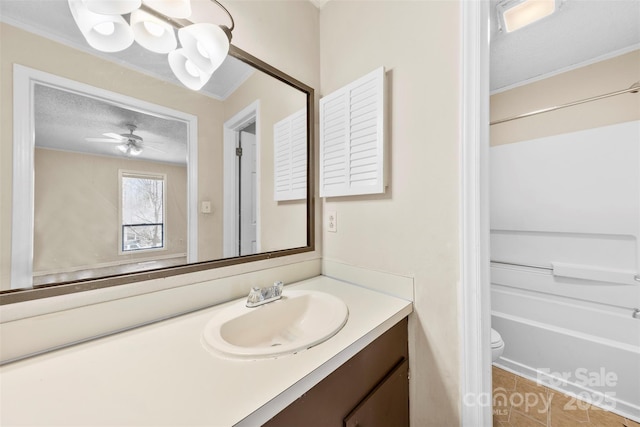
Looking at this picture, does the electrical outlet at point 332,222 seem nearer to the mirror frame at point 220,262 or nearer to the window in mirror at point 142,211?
the mirror frame at point 220,262

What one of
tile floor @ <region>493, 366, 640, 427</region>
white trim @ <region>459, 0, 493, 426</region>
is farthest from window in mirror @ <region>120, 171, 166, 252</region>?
tile floor @ <region>493, 366, 640, 427</region>

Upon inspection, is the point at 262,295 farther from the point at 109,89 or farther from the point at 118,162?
the point at 109,89

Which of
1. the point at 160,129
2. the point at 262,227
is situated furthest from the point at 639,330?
the point at 160,129

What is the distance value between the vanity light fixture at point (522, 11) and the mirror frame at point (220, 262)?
1093 millimetres

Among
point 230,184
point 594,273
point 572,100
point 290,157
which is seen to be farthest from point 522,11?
point 230,184

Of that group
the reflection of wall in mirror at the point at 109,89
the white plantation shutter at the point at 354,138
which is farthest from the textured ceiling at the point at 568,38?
the reflection of wall in mirror at the point at 109,89

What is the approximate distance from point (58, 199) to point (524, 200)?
2.56 m

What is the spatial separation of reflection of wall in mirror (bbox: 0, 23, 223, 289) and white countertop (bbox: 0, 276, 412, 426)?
25 centimetres

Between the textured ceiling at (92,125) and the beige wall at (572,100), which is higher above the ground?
the beige wall at (572,100)

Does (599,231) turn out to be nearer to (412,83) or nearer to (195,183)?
(412,83)

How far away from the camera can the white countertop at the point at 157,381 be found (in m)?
0.40

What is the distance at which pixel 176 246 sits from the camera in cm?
81

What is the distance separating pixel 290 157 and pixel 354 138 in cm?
34

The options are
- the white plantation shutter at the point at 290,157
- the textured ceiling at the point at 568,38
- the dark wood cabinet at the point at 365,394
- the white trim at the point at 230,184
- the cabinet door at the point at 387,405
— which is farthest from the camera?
the textured ceiling at the point at 568,38
